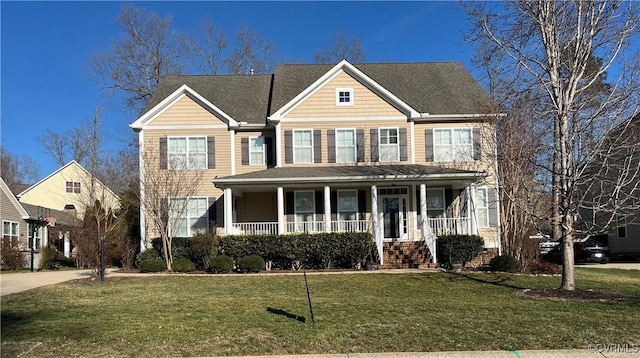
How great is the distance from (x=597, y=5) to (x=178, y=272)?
14.6m

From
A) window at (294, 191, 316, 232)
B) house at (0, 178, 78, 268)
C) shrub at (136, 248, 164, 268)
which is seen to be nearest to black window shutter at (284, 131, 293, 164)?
window at (294, 191, 316, 232)

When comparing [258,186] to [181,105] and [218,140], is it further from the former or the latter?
[181,105]

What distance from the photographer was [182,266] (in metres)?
17.7

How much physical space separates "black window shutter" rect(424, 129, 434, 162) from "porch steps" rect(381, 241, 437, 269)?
421 centimetres

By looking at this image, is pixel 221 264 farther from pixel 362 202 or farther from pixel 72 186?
pixel 72 186

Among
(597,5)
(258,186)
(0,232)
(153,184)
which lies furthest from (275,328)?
(0,232)

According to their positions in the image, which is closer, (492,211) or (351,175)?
(351,175)

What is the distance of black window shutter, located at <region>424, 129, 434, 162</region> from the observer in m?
21.8

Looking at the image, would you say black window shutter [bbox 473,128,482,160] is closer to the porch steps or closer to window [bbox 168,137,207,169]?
the porch steps

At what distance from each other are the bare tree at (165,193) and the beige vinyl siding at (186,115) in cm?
156

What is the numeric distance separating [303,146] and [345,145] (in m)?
1.79

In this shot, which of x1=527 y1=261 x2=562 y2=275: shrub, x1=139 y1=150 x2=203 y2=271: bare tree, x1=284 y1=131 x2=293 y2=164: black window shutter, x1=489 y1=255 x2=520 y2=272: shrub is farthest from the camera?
x1=284 y1=131 x2=293 y2=164: black window shutter

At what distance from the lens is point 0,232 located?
1003 inches

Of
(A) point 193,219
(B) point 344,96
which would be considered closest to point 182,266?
(A) point 193,219
